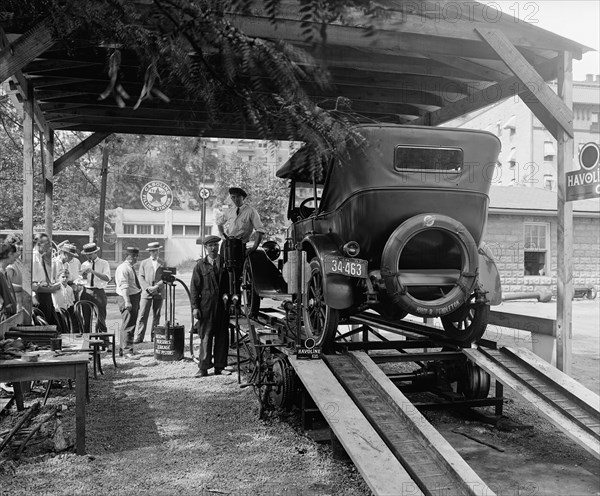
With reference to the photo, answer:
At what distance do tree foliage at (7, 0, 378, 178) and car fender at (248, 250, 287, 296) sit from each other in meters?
5.03

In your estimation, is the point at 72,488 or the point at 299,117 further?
the point at 72,488

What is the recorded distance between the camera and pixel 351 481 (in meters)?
4.36

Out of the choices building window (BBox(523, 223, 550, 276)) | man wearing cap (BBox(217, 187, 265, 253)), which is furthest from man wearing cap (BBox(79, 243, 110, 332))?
building window (BBox(523, 223, 550, 276))

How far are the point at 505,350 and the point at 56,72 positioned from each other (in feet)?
21.0

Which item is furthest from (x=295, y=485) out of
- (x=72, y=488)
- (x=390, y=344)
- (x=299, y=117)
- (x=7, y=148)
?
(x=7, y=148)

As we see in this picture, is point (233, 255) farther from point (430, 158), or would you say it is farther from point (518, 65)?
point (518, 65)

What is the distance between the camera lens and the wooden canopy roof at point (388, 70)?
18.2ft

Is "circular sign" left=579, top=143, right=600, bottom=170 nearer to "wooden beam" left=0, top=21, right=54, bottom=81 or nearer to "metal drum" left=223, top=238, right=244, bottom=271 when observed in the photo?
"metal drum" left=223, top=238, right=244, bottom=271

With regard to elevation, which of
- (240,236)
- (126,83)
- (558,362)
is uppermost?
(126,83)

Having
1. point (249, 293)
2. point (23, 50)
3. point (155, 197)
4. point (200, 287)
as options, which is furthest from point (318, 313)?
point (155, 197)

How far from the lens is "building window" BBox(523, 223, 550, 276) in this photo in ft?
68.8

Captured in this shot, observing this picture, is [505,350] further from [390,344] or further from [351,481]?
[351,481]

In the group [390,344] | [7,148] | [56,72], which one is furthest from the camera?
[7,148]

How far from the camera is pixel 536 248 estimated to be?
21.0 m
